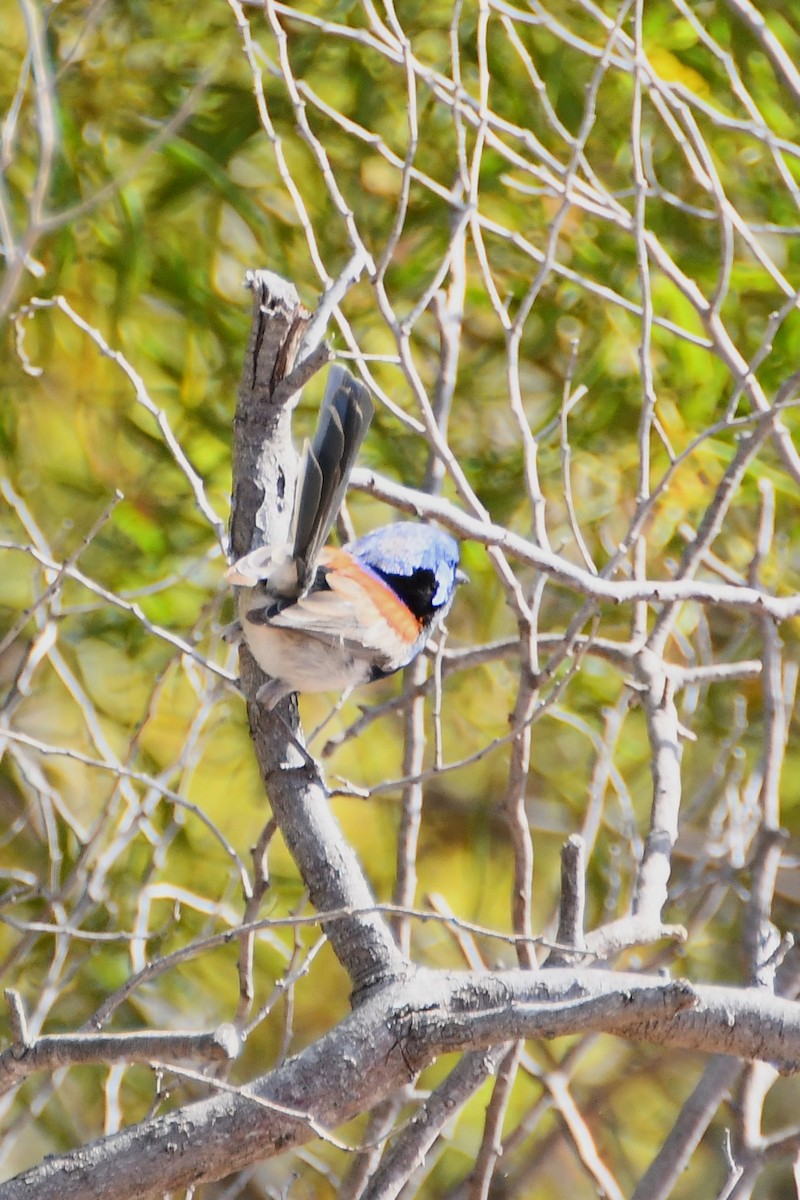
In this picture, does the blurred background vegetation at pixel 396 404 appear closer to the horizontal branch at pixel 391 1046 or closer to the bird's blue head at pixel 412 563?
the bird's blue head at pixel 412 563

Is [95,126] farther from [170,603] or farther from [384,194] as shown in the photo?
[170,603]

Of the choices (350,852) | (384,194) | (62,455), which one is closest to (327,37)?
(384,194)

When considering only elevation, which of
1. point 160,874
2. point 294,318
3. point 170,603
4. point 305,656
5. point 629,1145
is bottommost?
point 629,1145

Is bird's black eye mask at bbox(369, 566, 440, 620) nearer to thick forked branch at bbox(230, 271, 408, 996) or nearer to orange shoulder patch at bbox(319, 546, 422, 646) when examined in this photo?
orange shoulder patch at bbox(319, 546, 422, 646)

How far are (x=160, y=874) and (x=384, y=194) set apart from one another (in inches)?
79.7

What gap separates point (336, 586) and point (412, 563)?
31 cm

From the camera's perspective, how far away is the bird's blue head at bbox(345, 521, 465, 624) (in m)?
2.30

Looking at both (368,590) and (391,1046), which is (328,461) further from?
(391,1046)

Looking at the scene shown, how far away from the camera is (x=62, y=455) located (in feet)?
11.1

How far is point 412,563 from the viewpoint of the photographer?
7.60 ft

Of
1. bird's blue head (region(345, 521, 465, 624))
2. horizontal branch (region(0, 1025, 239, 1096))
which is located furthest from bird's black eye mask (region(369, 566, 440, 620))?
horizontal branch (region(0, 1025, 239, 1096))

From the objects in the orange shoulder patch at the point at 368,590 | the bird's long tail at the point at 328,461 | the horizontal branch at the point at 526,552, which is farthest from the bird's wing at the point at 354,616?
the horizontal branch at the point at 526,552

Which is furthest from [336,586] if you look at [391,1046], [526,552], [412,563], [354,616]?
[391,1046]

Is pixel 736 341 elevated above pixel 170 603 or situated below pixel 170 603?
above
